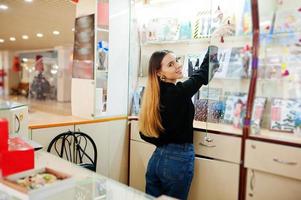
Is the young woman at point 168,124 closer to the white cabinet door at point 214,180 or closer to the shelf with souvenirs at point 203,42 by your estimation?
the white cabinet door at point 214,180

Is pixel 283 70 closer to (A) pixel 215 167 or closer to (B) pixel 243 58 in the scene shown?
(B) pixel 243 58

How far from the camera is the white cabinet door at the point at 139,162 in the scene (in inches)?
110

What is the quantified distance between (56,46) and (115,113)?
279 inches

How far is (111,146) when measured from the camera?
2.89 metres

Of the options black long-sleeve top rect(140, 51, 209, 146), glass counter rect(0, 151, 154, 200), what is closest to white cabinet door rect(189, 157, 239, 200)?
black long-sleeve top rect(140, 51, 209, 146)

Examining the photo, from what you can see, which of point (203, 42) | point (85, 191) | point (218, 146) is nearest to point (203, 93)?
point (203, 42)

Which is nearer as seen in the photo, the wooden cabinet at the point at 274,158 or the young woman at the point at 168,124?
the wooden cabinet at the point at 274,158

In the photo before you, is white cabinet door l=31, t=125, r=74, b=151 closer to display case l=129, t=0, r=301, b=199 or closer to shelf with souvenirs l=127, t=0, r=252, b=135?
shelf with souvenirs l=127, t=0, r=252, b=135

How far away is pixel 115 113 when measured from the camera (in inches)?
117

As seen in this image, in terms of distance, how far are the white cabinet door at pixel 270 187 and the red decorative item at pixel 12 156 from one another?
152 centimetres

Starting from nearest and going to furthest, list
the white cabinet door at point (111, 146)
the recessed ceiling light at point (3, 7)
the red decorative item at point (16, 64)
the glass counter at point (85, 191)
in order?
the glass counter at point (85, 191)
the white cabinet door at point (111, 146)
the recessed ceiling light at point (3, 7)
the red decorative item at point (16, 64)

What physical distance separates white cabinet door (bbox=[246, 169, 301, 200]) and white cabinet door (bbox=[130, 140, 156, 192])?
3.25ft

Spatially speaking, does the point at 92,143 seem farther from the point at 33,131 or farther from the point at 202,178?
the point at 202,178

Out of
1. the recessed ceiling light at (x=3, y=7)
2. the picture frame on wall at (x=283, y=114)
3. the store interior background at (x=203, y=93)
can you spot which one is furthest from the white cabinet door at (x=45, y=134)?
the recessed ceiling light at (x=3, y=7)
